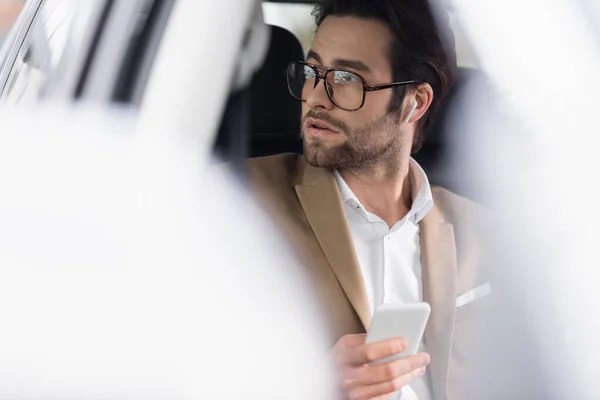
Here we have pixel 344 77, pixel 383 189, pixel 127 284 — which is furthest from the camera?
pixel 383 189

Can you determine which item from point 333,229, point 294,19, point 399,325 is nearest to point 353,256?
point 333,229

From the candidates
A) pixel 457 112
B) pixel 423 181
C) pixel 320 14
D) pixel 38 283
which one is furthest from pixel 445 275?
pixel 38 283

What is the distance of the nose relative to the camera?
3.43 ft

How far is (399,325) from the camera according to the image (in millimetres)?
959

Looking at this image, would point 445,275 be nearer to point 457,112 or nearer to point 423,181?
point 423,181

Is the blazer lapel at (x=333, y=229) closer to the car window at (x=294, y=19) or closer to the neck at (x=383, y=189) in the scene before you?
the neck at (x=383, y=189)

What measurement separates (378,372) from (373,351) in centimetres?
3

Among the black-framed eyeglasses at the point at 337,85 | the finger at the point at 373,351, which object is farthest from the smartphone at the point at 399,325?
the black-framed eyeglasses at the point at 337,85

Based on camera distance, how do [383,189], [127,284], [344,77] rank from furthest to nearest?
[383,189]
[344,77]
[127,284]

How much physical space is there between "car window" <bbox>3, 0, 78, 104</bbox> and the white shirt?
45cm

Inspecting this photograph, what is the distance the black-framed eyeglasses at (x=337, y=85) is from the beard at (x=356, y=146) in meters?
0.03

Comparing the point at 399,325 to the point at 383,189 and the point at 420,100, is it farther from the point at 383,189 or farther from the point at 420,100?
the point at 420,100

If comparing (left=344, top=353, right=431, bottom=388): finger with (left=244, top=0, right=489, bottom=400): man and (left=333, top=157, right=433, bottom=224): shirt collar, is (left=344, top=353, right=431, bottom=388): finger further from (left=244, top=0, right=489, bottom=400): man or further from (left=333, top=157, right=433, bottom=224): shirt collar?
(left=333, top=157, right=433, bottom=224): shirt collar

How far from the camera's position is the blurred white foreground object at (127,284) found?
91cm
